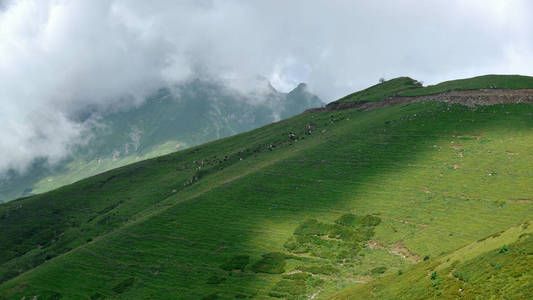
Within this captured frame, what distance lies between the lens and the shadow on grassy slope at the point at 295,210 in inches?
2333

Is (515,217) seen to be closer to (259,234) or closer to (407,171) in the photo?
(407,171)

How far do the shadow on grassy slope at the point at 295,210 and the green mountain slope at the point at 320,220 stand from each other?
325mm

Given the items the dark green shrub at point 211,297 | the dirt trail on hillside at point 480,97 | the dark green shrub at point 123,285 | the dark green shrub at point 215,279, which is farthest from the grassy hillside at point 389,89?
the dark green shrub at point 123,285

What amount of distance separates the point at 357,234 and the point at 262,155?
7553 centimetres

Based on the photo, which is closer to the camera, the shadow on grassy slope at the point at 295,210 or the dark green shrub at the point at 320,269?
the dark green shrub at the point at 320,269

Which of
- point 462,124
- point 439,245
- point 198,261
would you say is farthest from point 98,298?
point 462,124

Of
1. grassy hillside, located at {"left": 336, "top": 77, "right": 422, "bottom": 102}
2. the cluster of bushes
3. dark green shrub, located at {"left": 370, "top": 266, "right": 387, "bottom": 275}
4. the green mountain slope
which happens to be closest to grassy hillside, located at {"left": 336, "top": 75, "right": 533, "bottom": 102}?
grassy hillside, located at {"left": 336, "top": 77, "right": 422, "bottom": 102}

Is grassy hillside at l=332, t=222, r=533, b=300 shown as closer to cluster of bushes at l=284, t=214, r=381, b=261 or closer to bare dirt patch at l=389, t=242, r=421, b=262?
bare dirt patch at l=389, t=242, r=421, b=262

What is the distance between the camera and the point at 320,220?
71000 millimetres

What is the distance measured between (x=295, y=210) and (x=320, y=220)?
818cm

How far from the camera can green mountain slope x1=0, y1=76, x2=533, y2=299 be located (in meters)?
56.1

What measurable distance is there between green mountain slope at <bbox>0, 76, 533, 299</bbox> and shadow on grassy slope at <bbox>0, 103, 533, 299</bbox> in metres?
0.33

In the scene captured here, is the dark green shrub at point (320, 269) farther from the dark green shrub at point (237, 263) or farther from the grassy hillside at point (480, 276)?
the grassy hillside at point (480, 276)

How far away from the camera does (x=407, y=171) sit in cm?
8100
